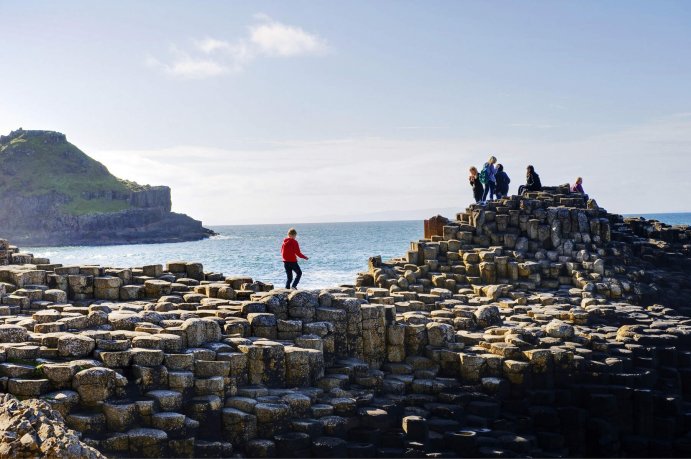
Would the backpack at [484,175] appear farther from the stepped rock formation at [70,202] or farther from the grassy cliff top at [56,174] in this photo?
the grassy cliff top at [56,174]

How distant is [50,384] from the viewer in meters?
14.3

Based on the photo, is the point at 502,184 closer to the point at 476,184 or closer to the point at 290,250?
the point at 476,184

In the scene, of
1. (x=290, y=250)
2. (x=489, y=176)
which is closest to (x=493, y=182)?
(x=489, y=176)

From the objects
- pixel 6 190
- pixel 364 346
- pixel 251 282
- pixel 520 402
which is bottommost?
pixel 520 402

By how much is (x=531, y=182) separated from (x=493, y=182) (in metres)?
2.36

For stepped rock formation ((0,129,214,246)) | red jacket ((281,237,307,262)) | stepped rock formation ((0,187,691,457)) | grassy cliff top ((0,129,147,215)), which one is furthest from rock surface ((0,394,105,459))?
grassy cliff top ((0,129,147,215))

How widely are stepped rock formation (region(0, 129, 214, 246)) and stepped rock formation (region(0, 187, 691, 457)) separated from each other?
11907cm

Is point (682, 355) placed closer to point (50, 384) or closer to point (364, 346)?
point (364, 346)

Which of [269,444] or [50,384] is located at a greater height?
[50,384]

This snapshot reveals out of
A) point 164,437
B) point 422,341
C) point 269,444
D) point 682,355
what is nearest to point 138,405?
point 164,437

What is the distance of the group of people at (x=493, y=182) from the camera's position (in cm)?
3334

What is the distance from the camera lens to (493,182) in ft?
109

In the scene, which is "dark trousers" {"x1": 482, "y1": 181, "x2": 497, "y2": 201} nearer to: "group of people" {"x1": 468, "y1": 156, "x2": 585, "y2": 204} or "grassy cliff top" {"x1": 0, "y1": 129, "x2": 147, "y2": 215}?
"group of people" {"x1": 468, "y1": 156, "x2": 585, "y2": 204}

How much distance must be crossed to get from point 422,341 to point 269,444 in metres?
6.62
